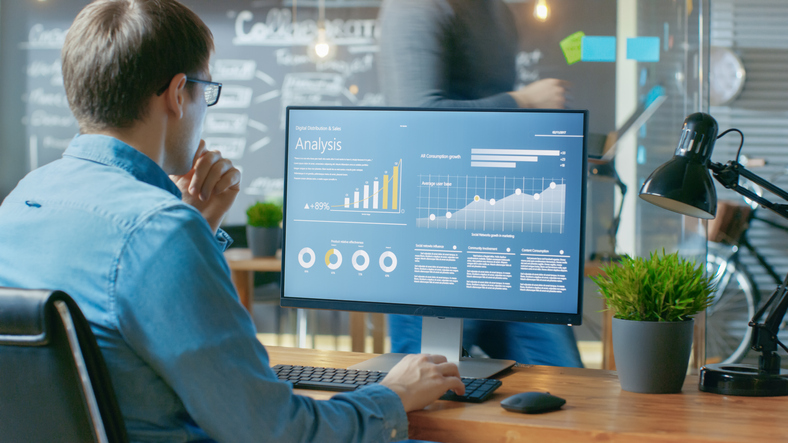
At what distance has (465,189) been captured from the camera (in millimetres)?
1146

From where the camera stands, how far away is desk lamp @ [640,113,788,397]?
0.98 metres

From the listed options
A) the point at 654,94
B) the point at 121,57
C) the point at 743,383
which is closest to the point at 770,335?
the point at 743,383

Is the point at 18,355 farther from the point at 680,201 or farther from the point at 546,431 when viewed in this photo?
the point at 680,201

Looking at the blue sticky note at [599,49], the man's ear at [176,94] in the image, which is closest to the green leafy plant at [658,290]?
the man's ear at [176,94]

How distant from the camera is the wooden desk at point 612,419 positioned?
81cm

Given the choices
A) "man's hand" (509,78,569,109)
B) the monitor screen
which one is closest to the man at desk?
the monitor screen

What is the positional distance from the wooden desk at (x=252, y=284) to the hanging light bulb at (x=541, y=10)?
5.22 feet

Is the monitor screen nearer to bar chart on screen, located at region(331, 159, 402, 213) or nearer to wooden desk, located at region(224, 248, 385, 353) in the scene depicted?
bar chart on screen, located at region(331, 159, 402, 213)

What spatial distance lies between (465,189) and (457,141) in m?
0.09

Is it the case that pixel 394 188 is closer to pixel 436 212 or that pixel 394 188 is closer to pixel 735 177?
pixel 436 212

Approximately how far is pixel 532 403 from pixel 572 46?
8.27 feet

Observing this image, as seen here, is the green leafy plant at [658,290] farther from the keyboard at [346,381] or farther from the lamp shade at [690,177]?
the keyboard at [346,381]

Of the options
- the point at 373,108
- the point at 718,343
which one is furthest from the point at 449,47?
the point at 718,343

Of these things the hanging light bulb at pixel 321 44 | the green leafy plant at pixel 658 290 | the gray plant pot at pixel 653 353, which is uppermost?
the hanging light bulb at pixel 321 44
